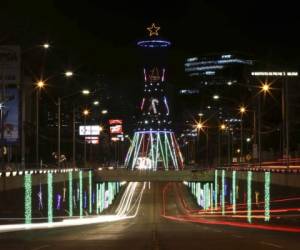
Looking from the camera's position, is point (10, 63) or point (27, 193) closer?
point (10, 63)

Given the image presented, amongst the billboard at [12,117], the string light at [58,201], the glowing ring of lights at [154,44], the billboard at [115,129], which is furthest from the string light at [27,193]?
the glowing ring of lights at [154,44]

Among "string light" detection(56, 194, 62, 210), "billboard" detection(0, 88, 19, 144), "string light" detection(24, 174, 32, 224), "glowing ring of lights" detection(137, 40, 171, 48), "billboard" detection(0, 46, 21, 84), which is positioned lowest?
"string light" detection(56, 194, 62, 210)

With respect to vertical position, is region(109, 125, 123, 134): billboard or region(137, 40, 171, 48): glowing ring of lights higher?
region(137, 40, 171, 48): glowing ring of lights

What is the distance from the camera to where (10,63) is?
5791 cm

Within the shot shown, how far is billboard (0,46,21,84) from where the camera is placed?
56469mm

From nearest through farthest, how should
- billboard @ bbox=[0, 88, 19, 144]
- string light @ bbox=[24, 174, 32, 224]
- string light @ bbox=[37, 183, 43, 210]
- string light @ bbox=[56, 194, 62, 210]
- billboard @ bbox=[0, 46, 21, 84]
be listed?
1. billboard @ bbox=[0, 46, 21, 84]
2. string light @ bbox=[24, 174, 32, 224]
3. billboard @ bbox=[0, 88, 19, 144]
4. string light @ bbox=[37, 183, 43, 210]
5. string light @ bbox=[56, 194, 62, 210]

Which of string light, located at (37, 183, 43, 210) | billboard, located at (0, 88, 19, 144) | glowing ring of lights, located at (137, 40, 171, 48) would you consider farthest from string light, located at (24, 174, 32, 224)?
glowing ring of lights, located at (137, 40, 171, 48)

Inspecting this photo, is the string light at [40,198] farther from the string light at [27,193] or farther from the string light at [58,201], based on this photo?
the string light at [58,201]

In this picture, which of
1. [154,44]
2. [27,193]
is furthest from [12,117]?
[154,44]

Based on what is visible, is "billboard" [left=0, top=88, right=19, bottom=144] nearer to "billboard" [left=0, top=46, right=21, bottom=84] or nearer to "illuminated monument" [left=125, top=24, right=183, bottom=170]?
"billboard" [left=0, top=46, right=21, bottom=84]

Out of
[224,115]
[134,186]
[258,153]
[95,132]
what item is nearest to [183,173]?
[95,132]

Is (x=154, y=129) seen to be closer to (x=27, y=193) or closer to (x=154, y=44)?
(x=154, y=44)

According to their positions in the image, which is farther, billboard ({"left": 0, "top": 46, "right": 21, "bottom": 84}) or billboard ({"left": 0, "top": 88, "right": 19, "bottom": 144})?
billboard ({"left": 0, "top": 88, "right": 19, "bottom": 144})

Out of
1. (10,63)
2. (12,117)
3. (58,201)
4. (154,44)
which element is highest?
(154,44)
